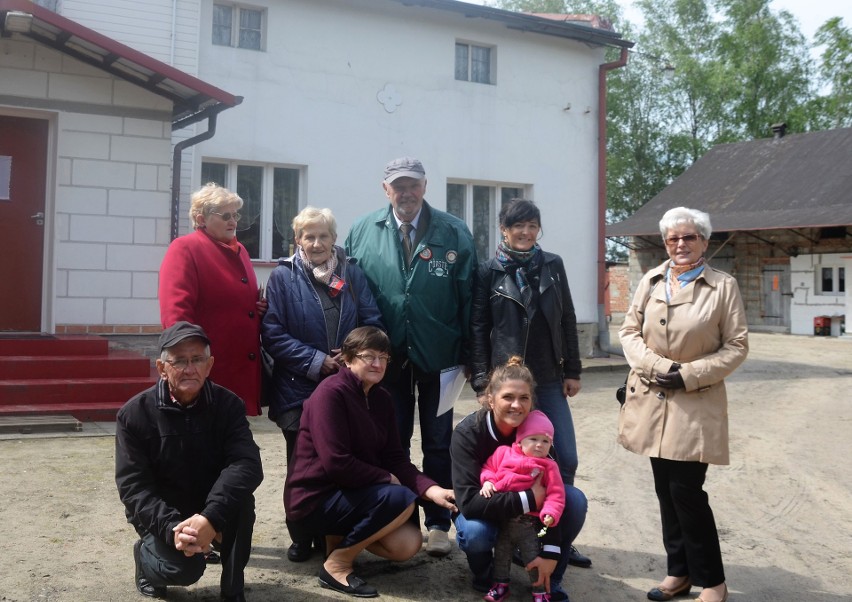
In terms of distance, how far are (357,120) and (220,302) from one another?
24.7 ft

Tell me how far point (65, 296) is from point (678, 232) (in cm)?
631

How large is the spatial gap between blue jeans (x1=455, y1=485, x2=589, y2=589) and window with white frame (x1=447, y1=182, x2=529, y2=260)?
29.2 feet

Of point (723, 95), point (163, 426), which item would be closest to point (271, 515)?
point (163, 426)

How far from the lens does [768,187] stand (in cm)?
2638

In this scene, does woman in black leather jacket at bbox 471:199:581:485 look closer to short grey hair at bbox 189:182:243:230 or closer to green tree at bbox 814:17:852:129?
short grey hair at bbox 189:182:243:230

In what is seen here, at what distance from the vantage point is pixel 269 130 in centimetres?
1068

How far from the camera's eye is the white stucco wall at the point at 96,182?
8125 millimetres

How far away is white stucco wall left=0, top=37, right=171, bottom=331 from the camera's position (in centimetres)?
812

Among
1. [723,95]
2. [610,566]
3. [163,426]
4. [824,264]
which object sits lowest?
[610,566]

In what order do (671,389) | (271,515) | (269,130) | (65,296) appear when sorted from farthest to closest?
(269,130) < (65,296) < (271,515) < (671,389)

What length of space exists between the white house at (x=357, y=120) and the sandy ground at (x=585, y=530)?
9.53ft

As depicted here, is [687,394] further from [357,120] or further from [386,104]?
[386,104]

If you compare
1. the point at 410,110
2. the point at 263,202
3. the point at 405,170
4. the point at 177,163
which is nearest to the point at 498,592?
the point at 405,170

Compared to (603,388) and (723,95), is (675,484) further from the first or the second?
(723,95)
